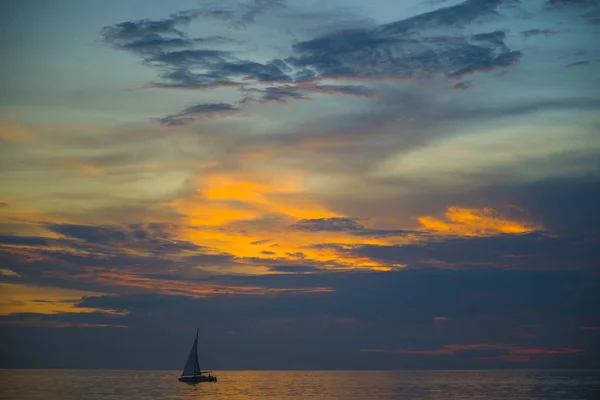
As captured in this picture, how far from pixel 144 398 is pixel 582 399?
11659cm

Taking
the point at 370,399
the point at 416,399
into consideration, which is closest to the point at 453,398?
the point at 416,399

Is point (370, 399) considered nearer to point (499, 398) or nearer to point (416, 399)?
point (416, 399)

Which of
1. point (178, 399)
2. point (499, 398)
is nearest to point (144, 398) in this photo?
point (178, 399)

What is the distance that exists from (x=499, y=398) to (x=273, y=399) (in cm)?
6116

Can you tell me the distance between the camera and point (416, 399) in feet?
646

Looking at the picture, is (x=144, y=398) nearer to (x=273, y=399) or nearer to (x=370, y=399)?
(x=273, y=399)

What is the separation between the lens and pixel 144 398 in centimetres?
19938

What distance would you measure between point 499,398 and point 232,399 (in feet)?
237

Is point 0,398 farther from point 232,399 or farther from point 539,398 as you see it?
point 539,398

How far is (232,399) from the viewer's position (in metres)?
199

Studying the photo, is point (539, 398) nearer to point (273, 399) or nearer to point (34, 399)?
point (273, 399)

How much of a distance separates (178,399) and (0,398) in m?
47.7

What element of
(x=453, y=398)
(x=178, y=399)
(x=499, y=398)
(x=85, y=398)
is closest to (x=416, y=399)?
(x=453, y=398)

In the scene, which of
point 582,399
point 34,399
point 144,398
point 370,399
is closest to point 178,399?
point 144,398
